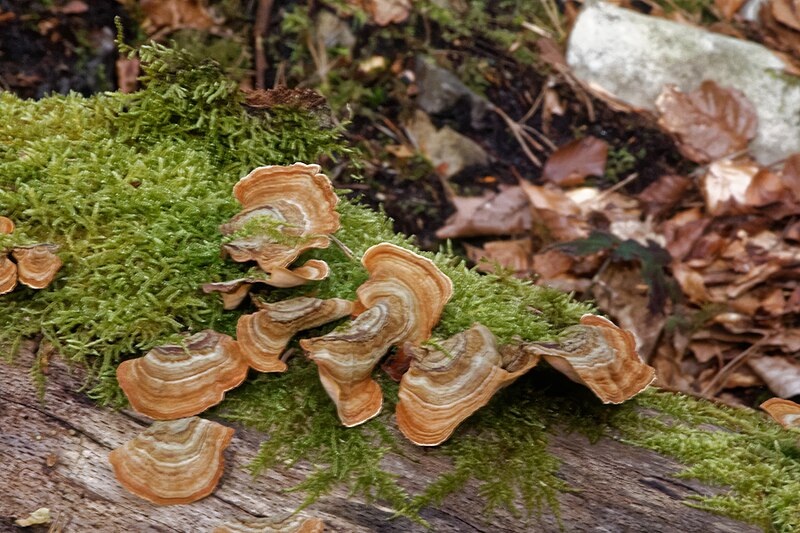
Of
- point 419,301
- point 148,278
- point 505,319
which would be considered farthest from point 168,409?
point 505,319

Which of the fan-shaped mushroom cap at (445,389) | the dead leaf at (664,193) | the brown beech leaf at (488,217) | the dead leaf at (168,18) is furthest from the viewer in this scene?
the dead leaf at (168,18)

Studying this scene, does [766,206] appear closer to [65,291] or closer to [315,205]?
[315,205]

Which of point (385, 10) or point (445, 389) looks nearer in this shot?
point (445, 389)

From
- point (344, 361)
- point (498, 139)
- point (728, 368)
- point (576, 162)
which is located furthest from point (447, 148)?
point (344, 361)

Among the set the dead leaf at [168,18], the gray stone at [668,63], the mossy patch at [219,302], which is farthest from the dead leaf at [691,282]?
the dead leaf at [168,18]

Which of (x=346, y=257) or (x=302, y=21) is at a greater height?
(x=346, y=257)

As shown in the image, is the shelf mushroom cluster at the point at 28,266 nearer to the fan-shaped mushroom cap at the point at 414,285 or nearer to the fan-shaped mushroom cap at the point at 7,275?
the fan-shaped mushroom cap at the point at 7,275

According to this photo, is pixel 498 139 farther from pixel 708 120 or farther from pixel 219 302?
pixel 219 302
